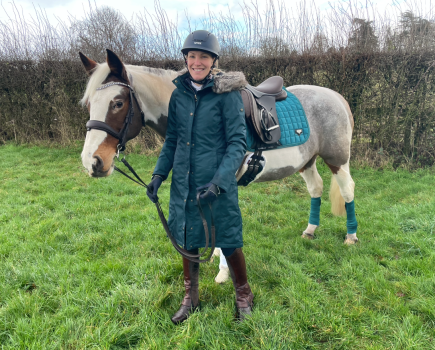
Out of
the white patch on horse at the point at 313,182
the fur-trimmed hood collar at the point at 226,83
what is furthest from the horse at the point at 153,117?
the fur-trimmed hood collar at the point at 226,83

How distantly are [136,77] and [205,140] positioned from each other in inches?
36.2

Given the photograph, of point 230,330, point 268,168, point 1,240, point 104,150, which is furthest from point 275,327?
point 1,240

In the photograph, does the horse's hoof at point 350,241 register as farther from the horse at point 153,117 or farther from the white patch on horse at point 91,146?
the white patch on horse at point 91,146

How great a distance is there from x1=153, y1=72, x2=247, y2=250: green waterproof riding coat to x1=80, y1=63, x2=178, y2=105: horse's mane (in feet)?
1.57

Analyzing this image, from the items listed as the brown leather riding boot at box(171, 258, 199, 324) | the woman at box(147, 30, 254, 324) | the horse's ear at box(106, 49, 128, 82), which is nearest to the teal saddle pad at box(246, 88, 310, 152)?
the woman at box(147, 30, 254, 324)

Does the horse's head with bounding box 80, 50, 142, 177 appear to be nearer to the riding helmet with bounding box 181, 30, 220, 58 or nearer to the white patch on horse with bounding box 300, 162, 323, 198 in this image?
the riding helmet with bounding box 181, 30, 220, 58

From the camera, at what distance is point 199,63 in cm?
181

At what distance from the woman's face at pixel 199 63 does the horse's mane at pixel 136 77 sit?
22.4 inches

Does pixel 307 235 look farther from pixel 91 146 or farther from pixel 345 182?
pixel 91 146

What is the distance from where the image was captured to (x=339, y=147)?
312 centimetres

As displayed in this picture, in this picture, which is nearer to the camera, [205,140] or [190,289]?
[205,140]

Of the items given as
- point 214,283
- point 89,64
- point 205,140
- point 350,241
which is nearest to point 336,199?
point 350,241

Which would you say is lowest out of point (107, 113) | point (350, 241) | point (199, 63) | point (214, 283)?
point (350, 241)

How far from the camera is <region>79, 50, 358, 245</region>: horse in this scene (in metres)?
2.03
